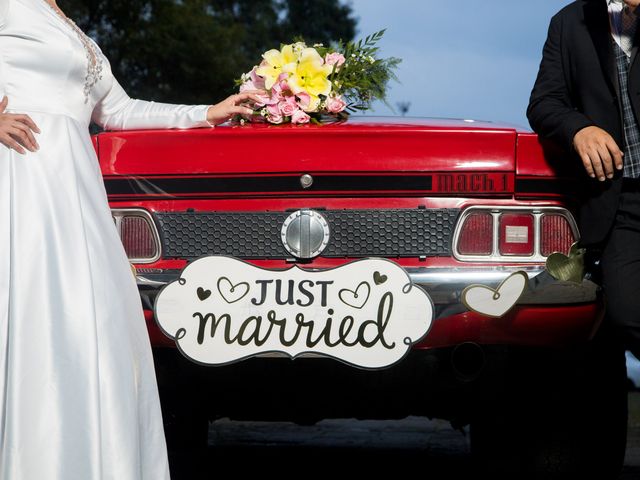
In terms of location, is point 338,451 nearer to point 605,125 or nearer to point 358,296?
point 358,296

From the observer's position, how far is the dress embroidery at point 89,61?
4055 mm

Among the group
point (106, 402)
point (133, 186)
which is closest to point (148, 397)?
point (106, 402)

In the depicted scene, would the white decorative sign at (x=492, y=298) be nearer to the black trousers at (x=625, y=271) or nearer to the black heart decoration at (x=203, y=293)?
the black trousers at (x=625, y=271)

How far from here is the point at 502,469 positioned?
4.52m

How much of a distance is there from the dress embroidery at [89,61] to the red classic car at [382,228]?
21 centimetres

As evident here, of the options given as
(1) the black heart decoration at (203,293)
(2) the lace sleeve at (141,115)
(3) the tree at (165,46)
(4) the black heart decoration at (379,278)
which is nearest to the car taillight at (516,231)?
(4) the black heart decoration at (379,278)

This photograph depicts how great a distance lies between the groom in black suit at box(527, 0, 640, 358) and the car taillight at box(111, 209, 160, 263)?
4.50 ft

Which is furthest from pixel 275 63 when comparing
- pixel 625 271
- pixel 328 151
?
pixel 625 271

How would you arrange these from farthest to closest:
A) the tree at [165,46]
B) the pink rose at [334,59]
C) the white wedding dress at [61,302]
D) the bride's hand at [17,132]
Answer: the tree at [165,46], the pink rose at [334,59], the bride's hand at [17,132], the white wedding dress at [61,302]

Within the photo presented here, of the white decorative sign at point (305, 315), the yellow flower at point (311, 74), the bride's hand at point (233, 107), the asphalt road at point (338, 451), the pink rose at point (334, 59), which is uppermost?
the pink rose at point (334, 59)

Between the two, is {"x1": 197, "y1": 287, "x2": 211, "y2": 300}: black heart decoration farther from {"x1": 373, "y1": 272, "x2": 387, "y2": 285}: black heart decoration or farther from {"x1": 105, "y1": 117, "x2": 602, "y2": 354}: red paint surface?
{"x1": 373, "y1": 272, "x2": 387, "y2": 285}: black heart decoration

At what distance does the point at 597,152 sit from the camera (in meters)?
4.02

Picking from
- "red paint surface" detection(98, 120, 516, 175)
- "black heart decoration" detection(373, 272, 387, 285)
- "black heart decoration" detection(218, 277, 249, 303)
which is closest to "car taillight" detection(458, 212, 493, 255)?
"red paint surface" detection(98, 120, 516, 175)

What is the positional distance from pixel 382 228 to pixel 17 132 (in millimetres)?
1212
